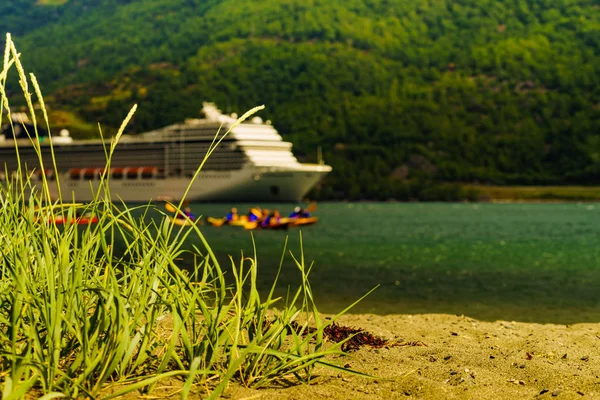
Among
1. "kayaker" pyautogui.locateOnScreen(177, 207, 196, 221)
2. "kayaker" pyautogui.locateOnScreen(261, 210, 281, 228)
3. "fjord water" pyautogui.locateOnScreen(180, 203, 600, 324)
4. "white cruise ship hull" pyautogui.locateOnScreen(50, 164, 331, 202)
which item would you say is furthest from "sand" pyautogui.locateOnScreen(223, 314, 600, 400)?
"white cruise ship hull" pyautogui.locateOnScreen(50, 164, 331, 202)

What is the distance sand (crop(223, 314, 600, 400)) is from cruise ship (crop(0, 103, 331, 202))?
8391cm

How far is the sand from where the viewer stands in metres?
4.93

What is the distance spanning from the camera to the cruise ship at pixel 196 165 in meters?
94.5

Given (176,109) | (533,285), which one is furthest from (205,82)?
(533,285)

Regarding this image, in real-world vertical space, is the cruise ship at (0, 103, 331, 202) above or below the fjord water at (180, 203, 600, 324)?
below

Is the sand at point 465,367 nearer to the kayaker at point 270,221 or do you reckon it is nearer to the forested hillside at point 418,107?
the kayaker at point 270,221

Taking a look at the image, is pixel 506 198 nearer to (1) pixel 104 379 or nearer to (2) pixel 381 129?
(2) pixel 381 129

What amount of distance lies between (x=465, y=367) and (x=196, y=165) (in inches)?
3813

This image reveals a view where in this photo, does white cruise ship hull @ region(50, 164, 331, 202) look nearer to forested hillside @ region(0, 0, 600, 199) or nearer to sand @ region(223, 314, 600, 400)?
forested hillside @ region(0, 0, 600, 199)

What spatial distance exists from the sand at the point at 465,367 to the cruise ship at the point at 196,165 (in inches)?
3304

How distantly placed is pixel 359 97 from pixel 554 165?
156ft

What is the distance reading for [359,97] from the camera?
181 meters

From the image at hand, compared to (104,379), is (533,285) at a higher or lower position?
lower

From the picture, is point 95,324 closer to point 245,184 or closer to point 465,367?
point 465,367
